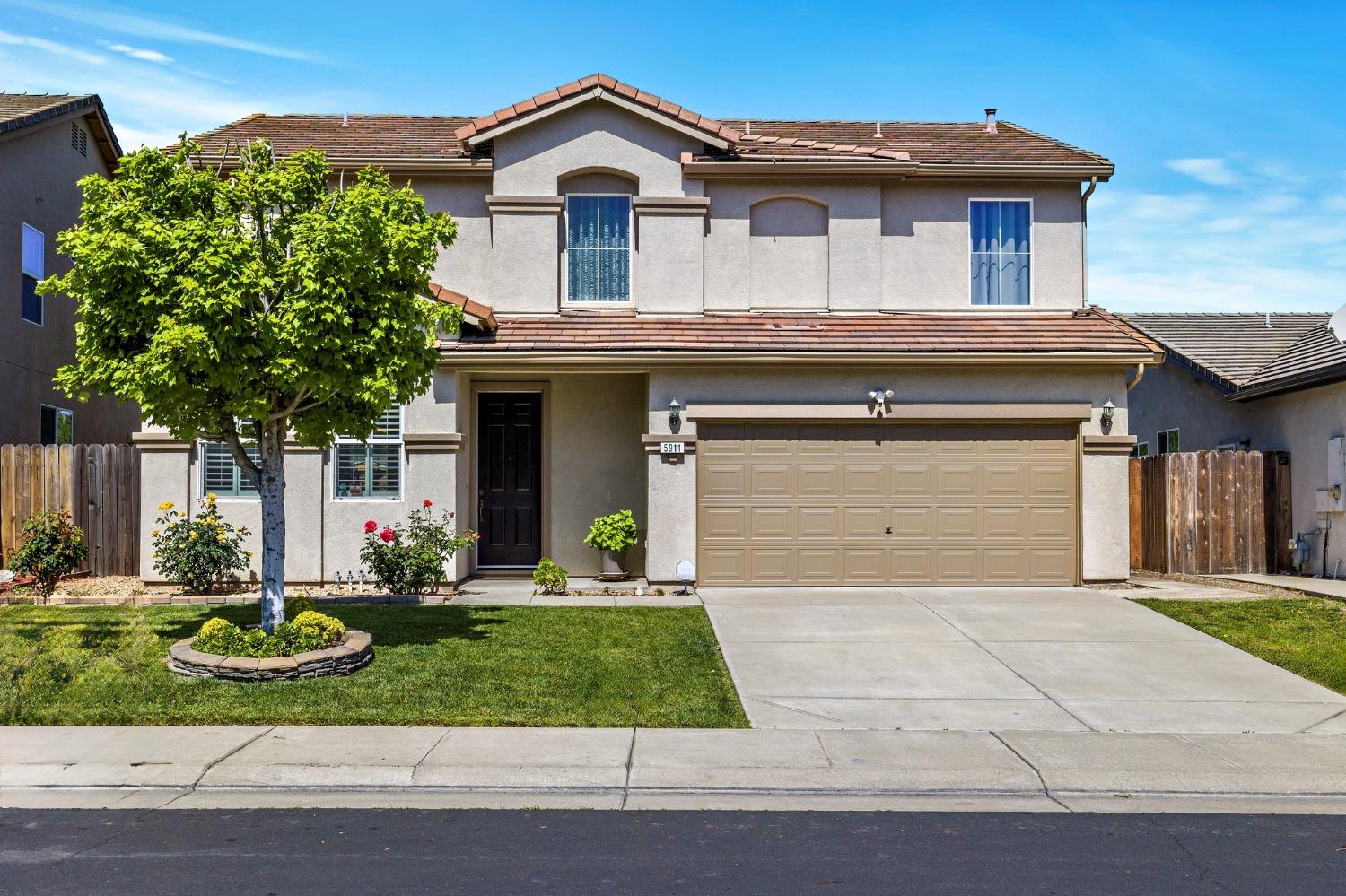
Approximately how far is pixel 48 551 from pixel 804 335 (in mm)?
10642

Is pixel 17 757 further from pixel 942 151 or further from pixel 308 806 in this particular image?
pixel 942 151

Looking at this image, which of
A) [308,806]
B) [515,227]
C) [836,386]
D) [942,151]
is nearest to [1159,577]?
[836,386]

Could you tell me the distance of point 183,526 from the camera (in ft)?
46.8

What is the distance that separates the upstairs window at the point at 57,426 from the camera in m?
19.5

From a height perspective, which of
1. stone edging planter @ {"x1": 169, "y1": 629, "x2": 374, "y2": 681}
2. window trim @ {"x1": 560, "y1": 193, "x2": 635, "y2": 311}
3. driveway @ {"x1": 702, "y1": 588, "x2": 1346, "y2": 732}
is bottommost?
driveway @ {"x1": 702, "y1": 588, "x2": 1346, "y2": 732}

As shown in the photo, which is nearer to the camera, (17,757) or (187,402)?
(17,757)

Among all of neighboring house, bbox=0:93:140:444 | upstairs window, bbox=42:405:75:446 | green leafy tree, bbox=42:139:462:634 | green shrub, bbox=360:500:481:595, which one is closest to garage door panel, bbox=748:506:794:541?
green shrub, bbox=360:500:481:595

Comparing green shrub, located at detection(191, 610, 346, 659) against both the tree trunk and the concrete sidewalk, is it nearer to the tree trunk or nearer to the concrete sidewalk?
the tree trunk

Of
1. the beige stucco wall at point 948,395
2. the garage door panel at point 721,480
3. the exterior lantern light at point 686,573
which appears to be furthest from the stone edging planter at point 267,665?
the garage door panel at point 721,480

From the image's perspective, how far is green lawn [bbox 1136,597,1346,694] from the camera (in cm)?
1095

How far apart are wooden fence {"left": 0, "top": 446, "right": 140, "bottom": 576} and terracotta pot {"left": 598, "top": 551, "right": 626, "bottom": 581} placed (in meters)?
6.77

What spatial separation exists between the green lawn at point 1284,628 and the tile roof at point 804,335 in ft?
12.2

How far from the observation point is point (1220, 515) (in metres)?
17.2

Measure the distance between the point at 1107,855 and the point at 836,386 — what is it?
9.84m
